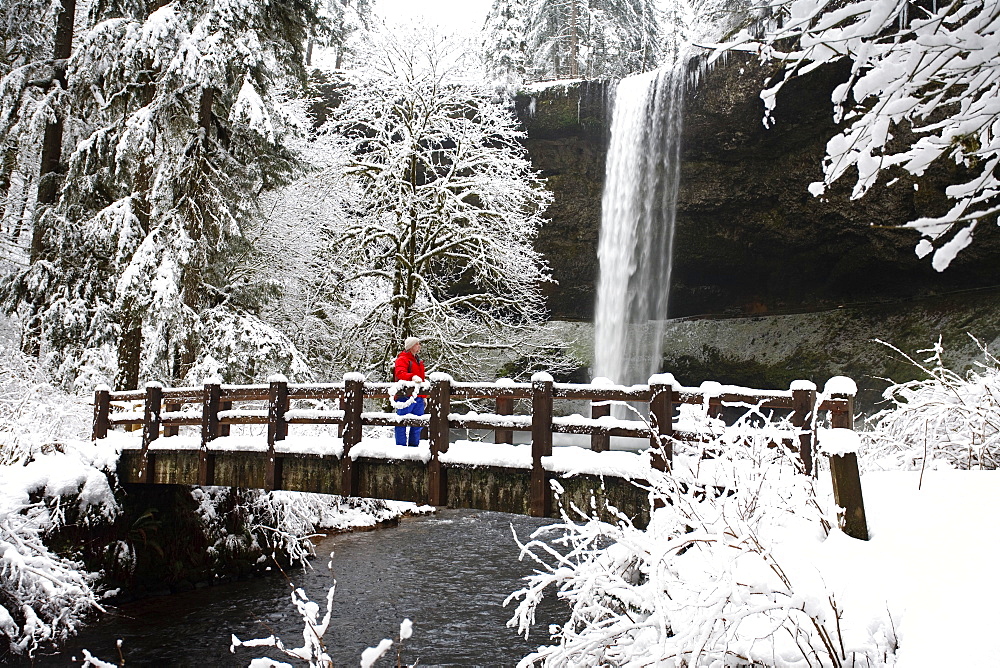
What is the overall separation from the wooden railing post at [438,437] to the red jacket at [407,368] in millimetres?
927

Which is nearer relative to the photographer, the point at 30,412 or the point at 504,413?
the point at 504,413

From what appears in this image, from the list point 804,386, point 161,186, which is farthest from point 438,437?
point 161,186

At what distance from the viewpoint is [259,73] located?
14.5 meters

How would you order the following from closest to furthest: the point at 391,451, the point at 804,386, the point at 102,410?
the point at 804,386
the point at 391,451
the point at 102,410

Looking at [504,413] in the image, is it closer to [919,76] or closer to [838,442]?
[838,442]

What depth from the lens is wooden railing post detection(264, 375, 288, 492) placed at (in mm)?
9008

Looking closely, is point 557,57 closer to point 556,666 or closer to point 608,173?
point 608,173

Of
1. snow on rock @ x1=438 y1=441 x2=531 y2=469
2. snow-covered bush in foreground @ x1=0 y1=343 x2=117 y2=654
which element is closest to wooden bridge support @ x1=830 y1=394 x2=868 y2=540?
snow on rock @ x1=438 y1=441 x2=531 y2=469

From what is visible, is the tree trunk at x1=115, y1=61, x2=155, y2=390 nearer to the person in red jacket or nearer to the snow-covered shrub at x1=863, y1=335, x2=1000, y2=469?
the person in red jacket

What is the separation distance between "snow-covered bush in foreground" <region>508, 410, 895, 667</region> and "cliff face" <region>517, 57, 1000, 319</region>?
649 inches

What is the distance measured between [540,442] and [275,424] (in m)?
3.84

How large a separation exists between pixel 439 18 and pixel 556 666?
16.1 meters

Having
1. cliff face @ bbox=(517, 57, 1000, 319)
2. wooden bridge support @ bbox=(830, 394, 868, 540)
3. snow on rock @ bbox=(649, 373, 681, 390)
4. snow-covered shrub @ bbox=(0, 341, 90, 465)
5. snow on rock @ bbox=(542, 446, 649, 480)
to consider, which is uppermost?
cliff face @ bbox=(517, 57, 1000, 319)

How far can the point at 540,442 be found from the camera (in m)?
7.12
